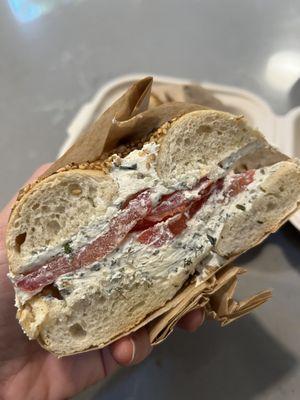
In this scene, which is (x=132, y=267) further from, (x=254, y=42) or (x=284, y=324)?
(x=254, y=42)

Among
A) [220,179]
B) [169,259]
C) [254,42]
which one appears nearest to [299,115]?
[254,42]

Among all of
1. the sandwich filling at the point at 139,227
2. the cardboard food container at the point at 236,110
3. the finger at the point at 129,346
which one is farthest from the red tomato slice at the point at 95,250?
the cardboard food container at the point at 236,110

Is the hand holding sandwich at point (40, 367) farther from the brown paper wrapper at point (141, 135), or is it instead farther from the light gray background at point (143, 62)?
the light gray background at point (143, 62)

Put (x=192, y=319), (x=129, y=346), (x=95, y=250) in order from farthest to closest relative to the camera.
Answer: (x=192, y=319) → (x=129, y=346) → (x=95, y=250)

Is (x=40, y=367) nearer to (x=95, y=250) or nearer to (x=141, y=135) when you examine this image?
(x=95, y=250)

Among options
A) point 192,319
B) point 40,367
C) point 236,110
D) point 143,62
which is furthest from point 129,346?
point 143,62

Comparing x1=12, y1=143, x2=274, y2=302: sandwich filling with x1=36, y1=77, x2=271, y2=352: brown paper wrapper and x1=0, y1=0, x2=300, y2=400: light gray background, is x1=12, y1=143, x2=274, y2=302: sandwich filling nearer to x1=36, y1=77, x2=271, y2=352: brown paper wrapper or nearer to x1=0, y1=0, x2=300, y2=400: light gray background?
x1=36, y1=77, x2=271, y2=352: brown paper wrapper
